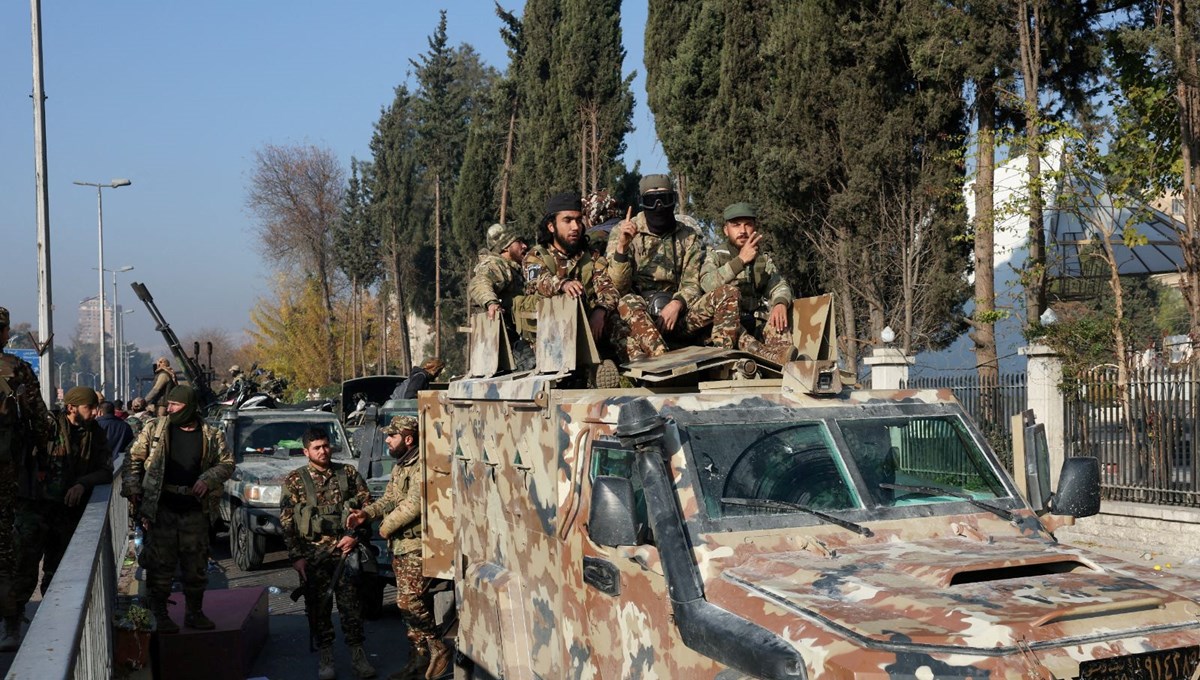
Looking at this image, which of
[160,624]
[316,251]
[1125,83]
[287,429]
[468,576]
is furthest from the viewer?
[316,251]

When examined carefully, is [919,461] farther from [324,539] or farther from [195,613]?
[195,613]

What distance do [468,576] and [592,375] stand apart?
1.72 meters

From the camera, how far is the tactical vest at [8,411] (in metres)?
8.59

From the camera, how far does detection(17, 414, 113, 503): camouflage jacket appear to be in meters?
9.25

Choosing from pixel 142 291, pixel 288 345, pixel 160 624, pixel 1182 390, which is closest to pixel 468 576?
pixel 160 624

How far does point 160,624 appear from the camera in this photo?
8898 mm

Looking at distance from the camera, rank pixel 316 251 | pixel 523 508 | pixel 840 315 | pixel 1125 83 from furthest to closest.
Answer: pixel 316 251 → pixel 840 315 → pixel 1125 83 → pixel 523 508

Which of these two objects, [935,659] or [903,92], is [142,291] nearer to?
[903,92]

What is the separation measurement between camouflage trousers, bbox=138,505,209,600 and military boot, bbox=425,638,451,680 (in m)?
1.82

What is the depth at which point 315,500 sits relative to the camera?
30.1 ft

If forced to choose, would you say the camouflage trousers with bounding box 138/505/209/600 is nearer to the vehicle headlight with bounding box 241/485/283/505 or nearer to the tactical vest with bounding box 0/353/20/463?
the tactical vest with bounding box 0/353/20/463

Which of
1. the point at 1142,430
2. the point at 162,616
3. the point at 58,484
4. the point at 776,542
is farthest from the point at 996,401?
the point at 776,542

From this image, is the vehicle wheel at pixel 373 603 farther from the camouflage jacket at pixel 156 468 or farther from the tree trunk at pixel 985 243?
the tree trunk at pixel 985 243

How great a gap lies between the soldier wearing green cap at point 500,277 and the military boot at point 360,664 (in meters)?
2.75
